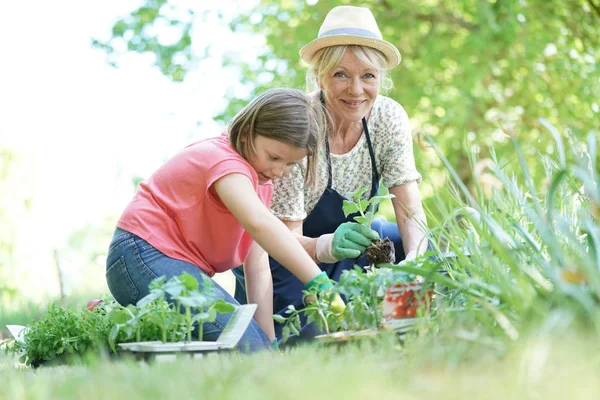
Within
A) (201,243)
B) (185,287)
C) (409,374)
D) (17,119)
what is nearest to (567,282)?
(409,374)

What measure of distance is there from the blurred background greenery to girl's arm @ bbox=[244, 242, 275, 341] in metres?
4.51

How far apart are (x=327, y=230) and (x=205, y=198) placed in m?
0.96

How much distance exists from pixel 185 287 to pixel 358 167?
5.35 feet

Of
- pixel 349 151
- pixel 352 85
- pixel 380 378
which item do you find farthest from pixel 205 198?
pixel 380 378

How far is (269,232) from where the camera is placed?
7.02ft

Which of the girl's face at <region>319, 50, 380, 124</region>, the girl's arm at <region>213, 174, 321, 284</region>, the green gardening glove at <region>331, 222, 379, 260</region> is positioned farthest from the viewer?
the girl's face at <region>319, 50, 380, 124</region>

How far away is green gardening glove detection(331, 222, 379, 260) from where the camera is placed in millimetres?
2531

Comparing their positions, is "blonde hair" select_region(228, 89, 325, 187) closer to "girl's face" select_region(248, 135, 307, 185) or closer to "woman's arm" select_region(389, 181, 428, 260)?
"girl's face" select_region(248, 135, 307, 185)

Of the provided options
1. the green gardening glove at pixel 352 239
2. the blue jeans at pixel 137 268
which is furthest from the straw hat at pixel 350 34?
the blue jeans at pixel 137 268

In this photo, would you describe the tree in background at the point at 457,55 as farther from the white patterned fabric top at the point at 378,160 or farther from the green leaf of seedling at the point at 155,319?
the green leaf of seedling at the point at 155,319

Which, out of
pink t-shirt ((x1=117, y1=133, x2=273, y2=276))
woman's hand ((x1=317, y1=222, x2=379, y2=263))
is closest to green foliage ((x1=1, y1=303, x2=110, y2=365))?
pink t-shirt ((x1=117, y1=133, x2=273, y2=276))

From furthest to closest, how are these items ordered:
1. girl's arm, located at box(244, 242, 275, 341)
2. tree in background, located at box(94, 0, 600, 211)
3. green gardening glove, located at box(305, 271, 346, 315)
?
tree in background, located at box(94, 0, 600, 211) < girl's arm, located at box(244, 242, 275, 341) < green gardening glove, located at box(305, 271, 346, 315)

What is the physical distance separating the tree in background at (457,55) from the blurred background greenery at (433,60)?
0.01 meters

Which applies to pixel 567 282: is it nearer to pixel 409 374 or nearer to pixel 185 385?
pixel 409 374
